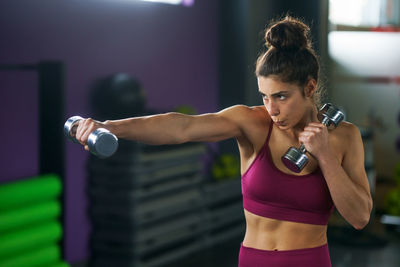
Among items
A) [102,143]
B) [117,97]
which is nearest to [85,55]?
[117,97]

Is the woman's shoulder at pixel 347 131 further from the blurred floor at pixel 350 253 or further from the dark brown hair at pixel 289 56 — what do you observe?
the blurred floor at pixel 350 253

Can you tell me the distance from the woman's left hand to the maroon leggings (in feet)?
1.06

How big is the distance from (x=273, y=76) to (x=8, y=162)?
2130mm

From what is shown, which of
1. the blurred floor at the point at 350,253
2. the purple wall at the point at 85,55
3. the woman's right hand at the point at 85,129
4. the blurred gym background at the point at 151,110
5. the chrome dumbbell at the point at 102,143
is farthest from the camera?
the blurred floor at the point at 350,253

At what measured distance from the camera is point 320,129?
61.6 inches

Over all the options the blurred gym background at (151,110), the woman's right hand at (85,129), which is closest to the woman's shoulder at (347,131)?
the woman's right hand at (85,129)

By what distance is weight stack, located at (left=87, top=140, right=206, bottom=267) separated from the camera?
366cm

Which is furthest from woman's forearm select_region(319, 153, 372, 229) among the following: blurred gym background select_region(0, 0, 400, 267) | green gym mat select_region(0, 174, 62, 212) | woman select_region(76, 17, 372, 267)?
green gym mat select_region(0, 174, 62, 212)

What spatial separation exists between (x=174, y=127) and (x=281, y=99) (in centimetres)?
29

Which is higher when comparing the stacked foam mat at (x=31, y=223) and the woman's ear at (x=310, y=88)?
the woman's ear at (x=310, y=88)

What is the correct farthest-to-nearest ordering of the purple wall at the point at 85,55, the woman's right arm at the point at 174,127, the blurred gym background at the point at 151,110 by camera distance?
1. the purple wall at the point at 85,55
2. the blurred gym background at the point at 151,110
3. the woman's right arm at the point at 174,127

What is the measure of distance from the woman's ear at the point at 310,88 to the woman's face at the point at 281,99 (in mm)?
39

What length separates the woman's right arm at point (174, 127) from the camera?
149 cm

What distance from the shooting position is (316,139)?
5.13 feet
